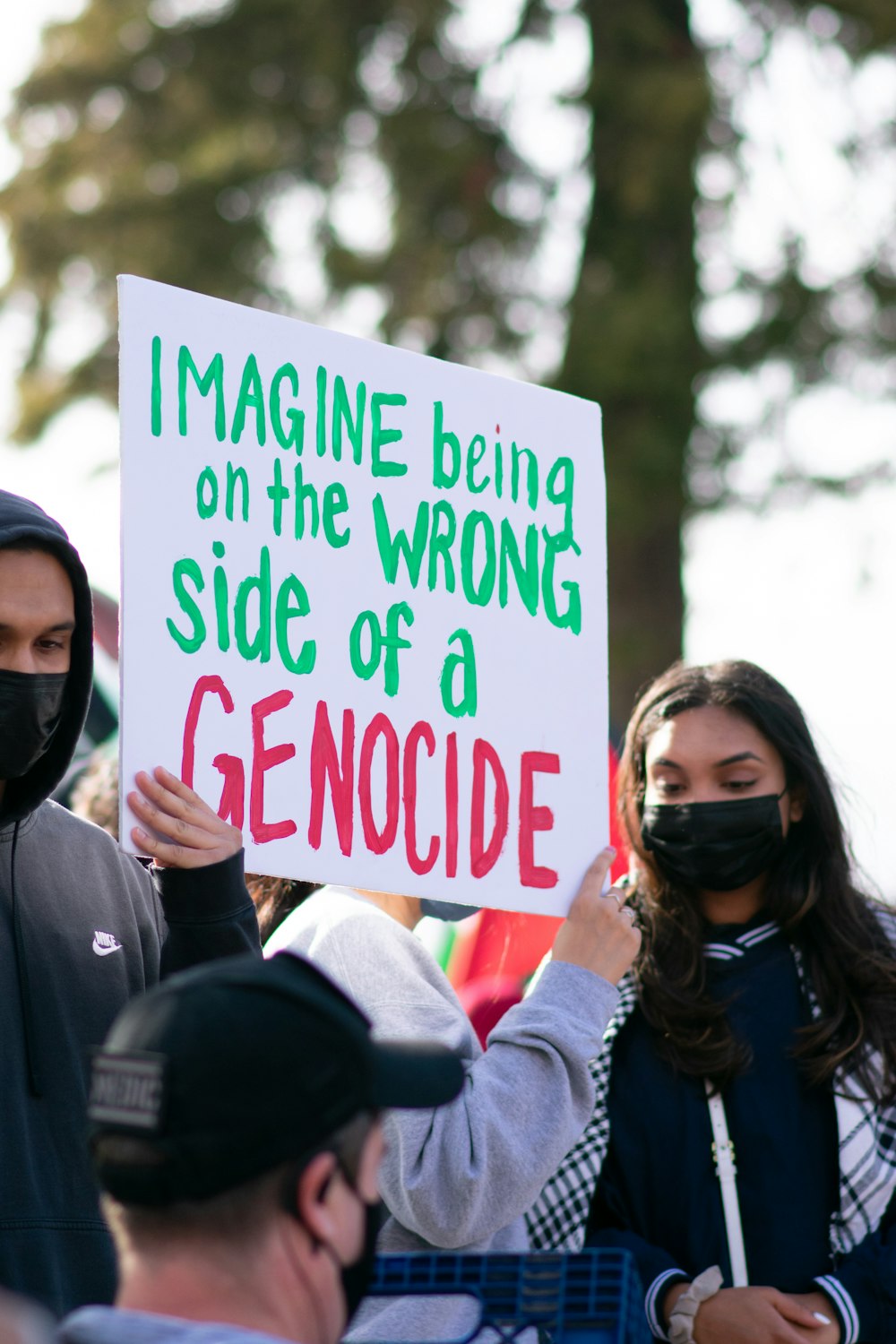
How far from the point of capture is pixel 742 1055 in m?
3.12

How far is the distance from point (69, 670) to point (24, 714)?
0.19 metres

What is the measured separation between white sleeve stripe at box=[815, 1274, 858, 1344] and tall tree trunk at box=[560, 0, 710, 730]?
5.45 meters

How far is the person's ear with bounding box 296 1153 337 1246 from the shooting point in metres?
1.52

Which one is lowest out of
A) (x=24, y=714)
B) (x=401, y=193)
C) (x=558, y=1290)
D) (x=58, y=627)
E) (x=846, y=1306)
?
Answer: (x=846, y=1306)

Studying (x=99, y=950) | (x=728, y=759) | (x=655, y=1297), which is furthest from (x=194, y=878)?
(x=728, y=759)

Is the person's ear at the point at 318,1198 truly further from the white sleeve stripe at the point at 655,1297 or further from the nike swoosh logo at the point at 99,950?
the white sleeve stripe at the point at 655,1297

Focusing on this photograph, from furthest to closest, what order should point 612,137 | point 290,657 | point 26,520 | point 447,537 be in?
point 612,137 < point 447,537 < point 290,657 < point 26,520

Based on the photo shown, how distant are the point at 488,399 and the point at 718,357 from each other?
20.2 feet

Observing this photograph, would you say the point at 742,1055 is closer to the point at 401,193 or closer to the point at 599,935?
the point at 599,935

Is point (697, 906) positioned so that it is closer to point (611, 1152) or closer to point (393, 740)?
point (611, 1152)

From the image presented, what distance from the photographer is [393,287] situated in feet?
30.3

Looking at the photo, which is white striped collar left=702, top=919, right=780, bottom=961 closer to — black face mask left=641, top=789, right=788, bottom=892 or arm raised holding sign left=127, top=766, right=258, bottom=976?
black face mask left=641, top=789, right=788, bottom=892

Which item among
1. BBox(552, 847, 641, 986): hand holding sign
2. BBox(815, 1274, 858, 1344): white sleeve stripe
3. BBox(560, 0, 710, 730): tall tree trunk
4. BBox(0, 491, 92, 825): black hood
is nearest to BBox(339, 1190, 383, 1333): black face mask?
BBox(0, 491, 92, 825): black hood

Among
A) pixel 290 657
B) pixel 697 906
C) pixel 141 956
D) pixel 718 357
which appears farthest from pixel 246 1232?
pixel 718 357
